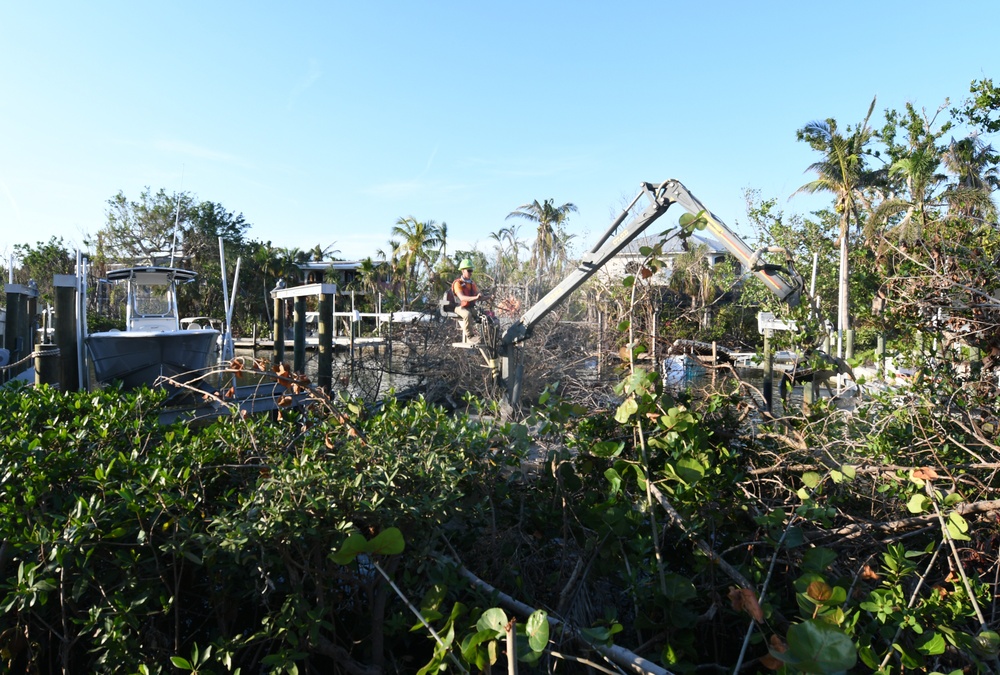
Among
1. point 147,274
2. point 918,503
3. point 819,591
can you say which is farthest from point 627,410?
point 147,274

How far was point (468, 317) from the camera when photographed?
36.4ft

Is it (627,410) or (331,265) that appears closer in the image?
(627,410)

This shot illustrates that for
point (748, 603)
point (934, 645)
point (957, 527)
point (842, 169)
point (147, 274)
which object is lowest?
point (934, 645)

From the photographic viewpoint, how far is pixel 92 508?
2570 millimetres

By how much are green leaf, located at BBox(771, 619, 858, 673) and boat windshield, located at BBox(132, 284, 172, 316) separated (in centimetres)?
1472

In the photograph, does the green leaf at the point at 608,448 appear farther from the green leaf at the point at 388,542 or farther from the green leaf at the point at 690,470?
the green leaf at the point at 388,542

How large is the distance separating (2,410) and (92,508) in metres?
2.04

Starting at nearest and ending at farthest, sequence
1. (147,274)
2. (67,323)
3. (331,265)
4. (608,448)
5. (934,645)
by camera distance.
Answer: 1. (934,645)
2. (608,448)
3. (67,323)
4. (147,274)
5. (331,265)

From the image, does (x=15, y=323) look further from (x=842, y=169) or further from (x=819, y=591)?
(x=842, y=169)

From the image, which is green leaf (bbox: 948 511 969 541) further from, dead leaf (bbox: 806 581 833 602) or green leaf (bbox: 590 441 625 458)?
green leaf (bbox: 590 441 625 458)

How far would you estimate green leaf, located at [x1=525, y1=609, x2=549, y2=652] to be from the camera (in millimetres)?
2150

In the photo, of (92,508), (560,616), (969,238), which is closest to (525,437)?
(560,616)

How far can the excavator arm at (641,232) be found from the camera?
720 centimetres

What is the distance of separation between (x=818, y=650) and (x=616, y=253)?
7289mm
